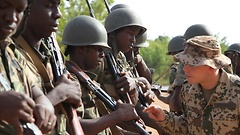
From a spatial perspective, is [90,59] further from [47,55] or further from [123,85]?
[47,55]

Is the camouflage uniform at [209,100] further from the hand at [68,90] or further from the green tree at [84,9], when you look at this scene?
the green tree at [84,9]

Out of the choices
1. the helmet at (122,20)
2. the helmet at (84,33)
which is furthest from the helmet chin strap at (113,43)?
the helmet at (84,33)

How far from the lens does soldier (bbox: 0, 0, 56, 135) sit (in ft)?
9.14

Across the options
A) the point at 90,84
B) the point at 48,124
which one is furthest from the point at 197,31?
the point at 48,124

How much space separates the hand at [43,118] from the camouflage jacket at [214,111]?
2467 millimetres

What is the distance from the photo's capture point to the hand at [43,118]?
10.1 feet

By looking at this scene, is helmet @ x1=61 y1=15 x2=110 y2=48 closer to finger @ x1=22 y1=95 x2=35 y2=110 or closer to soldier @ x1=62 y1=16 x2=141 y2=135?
soldier @ x1=62 y1=16 x2=141 y2=135

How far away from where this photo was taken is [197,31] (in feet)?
26.6

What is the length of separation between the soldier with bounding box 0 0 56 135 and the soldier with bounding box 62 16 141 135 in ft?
4.96

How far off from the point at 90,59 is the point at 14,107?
2.56 metres

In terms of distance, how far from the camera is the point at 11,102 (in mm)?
2781

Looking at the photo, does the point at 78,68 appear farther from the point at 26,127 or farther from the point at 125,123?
the point at 26,127

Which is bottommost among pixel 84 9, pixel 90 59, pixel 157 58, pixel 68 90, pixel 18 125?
pixel 157 58

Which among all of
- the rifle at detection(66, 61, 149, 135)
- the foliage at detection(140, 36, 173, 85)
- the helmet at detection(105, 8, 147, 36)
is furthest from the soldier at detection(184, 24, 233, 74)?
the foliage at detection(140, 36, 173, 85)
